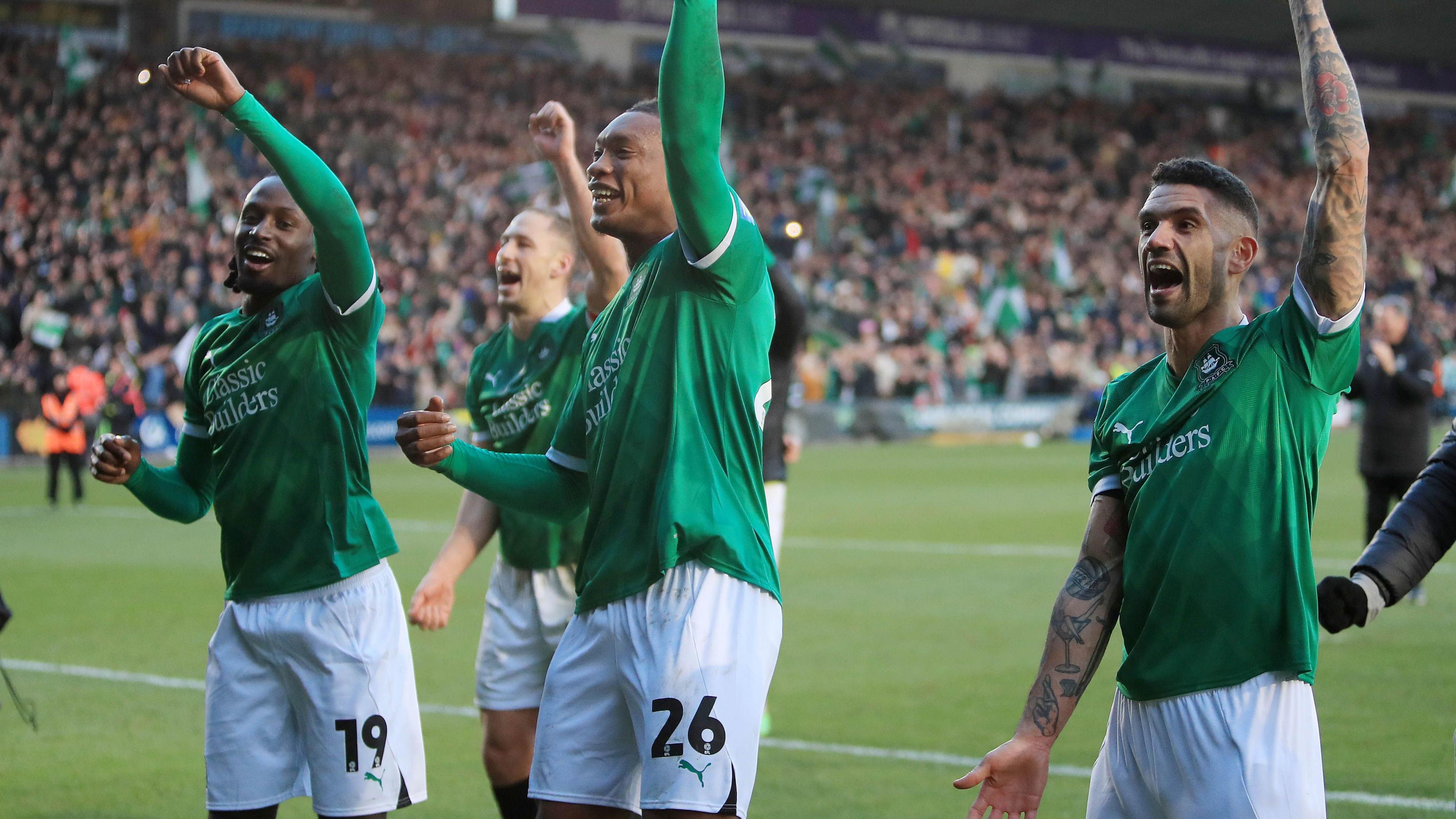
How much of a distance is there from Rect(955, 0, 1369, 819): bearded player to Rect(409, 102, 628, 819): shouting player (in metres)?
2.22

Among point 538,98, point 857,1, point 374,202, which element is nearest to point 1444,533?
point 374,202

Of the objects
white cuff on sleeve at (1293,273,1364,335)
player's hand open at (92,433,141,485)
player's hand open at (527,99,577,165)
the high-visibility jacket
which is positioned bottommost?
the high-visibility jacket

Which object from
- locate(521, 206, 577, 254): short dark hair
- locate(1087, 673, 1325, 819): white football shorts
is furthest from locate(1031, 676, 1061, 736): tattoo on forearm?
locate(521, 206, 577, 254): short dark hair

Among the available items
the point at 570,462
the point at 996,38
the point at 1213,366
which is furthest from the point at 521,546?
the point at 996,38

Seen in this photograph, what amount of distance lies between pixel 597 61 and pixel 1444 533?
3917 centimetres

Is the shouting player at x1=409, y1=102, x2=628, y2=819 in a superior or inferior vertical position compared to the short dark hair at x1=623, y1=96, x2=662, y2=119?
inferior

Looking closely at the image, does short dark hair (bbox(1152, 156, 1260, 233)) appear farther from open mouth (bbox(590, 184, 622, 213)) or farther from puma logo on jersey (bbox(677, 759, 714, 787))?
puma logo on jersey (bbox(677, 759, 714, 787))

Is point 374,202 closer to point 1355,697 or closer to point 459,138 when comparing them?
point 459,138

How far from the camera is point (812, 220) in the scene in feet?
132

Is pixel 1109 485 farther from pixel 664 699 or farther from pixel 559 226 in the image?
pixel 559 226

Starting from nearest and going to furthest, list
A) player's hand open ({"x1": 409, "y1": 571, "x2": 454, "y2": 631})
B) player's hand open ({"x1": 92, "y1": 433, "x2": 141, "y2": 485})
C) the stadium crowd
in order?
player's hand open ({"x1": 92, "y1": 433, "x2": 141, "y2": 485}) → player's hand open ({"x1": 409, "y1": 571, "x2": 454, "y2": 631}) → the stadium crowd

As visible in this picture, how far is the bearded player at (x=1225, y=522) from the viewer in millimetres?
3119

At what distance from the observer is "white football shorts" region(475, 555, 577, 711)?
5.25m

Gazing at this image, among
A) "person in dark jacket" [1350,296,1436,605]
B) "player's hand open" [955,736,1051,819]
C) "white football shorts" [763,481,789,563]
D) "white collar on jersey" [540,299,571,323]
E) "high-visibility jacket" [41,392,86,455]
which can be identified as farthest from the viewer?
"high-visibility jacket" [41,392,86,455]
